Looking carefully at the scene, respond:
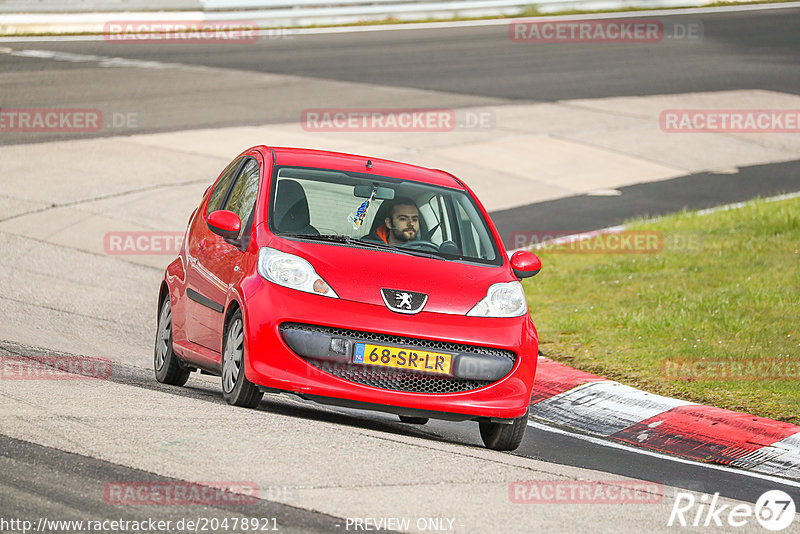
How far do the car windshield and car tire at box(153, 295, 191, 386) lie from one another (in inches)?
56.4

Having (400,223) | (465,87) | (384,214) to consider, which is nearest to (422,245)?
(400,223)

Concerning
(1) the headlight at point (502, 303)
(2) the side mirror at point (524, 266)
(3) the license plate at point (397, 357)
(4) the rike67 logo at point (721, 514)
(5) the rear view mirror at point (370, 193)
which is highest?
(5) the rear view mirror at point (370, 193)

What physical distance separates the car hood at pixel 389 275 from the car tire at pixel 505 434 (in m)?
0.81

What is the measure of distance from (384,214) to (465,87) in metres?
18.6

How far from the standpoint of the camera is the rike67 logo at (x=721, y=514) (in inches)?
233

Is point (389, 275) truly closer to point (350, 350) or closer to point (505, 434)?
point (350, 350)

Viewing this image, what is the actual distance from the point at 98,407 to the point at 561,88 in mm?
21137

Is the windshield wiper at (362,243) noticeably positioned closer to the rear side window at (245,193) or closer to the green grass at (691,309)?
the rear side window at (245,193)

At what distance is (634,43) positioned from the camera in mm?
33250

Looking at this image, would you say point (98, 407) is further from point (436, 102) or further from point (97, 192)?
point (436, 102)

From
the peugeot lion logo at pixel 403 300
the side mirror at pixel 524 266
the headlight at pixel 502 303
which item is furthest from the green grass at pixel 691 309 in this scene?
the peugeot lion logo at pixel 403 300

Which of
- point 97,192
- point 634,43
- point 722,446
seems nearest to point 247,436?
point 722,446

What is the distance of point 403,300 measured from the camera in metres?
7.16

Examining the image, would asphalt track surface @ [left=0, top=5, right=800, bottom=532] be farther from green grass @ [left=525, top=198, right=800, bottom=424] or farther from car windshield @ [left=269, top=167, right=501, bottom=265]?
green grass @ [left=525, top=198, right=800, bottom=424]
